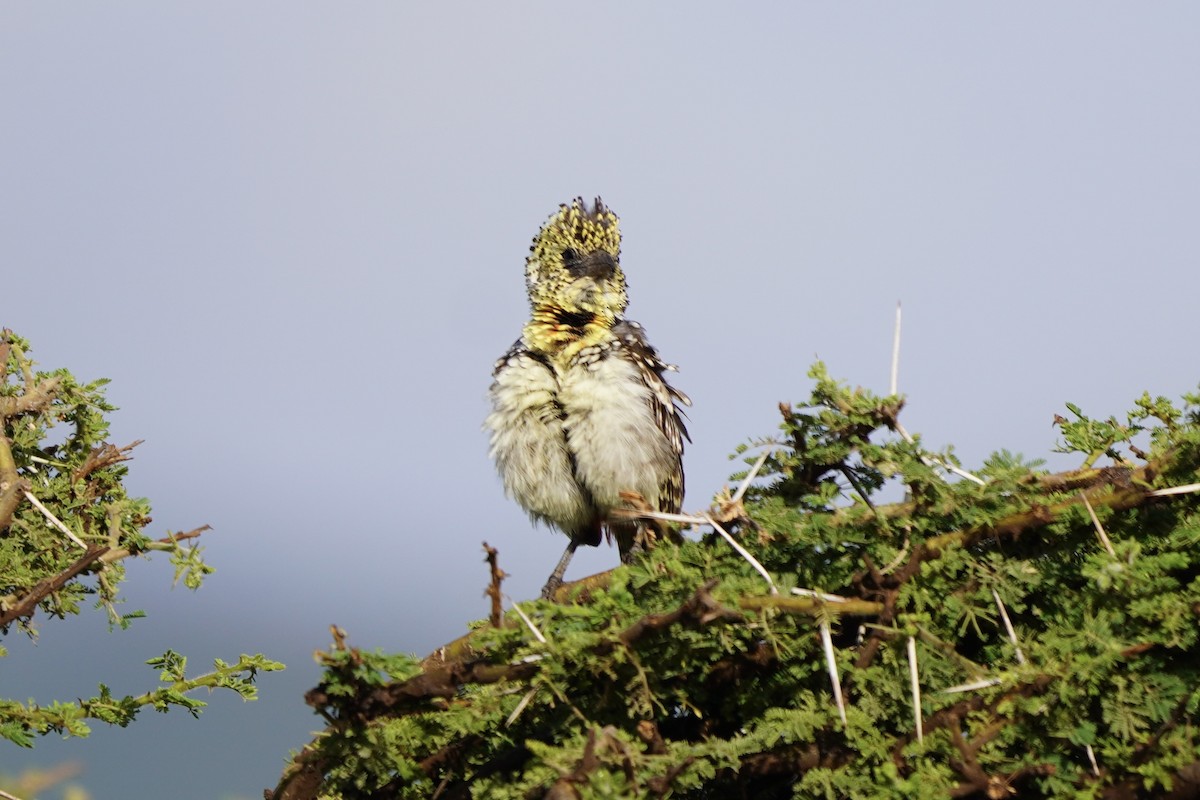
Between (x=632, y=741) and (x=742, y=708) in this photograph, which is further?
(x=742, y=708)

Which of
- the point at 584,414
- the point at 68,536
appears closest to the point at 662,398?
the point at 584,414

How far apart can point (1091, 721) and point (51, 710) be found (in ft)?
7.55

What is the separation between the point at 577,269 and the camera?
6934mm

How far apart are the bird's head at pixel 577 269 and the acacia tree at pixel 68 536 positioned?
3.50 metres

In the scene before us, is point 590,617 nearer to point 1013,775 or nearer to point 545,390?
point 1013,775

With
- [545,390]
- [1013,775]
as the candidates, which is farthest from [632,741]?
[545,390]

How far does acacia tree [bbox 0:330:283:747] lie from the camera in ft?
9.63

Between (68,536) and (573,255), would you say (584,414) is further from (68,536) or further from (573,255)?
(68,536)

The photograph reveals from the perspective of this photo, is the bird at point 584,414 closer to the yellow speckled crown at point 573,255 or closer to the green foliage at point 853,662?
the yellow speckled crown at point 573,255

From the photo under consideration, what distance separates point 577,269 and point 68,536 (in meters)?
4.14

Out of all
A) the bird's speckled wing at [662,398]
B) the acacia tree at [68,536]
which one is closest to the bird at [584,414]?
the bird's speckled wing at [662,398]

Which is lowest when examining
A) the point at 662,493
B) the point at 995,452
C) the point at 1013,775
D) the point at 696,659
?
the point at 1013,775

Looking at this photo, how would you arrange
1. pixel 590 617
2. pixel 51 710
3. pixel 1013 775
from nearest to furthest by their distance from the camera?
pixel 1013 775
pixel 590 617
pixel 51 710

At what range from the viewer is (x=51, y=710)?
286 cm
